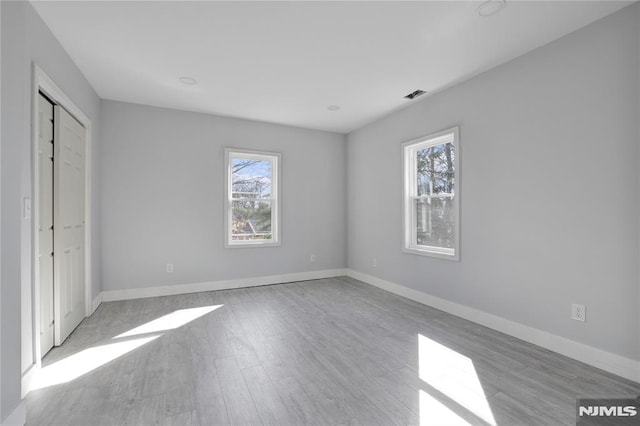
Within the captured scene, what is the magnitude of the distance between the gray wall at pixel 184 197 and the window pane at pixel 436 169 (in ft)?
6.30

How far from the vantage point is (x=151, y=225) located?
166 inches

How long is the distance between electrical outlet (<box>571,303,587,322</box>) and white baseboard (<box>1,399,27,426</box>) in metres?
3.81

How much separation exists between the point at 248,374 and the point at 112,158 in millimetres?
3454

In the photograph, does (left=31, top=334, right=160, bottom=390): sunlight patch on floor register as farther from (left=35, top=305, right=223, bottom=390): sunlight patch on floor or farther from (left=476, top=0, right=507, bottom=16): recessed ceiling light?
(left=476, top=0, right=507, bottom=16): recessed ceiling light

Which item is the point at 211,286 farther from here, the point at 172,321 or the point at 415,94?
the point at 415,94

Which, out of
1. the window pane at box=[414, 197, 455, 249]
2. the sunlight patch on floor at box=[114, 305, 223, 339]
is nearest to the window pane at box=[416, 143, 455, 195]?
the window pane at box=[414, 197, 455, 249]

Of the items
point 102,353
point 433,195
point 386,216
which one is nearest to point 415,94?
point 433,195

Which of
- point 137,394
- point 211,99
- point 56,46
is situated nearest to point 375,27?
point 211,99

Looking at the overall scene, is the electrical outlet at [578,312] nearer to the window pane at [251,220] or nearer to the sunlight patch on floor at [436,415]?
the sunlight patch on floor at [436,415]

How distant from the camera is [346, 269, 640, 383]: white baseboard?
85.8 inches

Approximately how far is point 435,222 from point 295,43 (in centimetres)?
264

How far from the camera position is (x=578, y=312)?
2.45 metres

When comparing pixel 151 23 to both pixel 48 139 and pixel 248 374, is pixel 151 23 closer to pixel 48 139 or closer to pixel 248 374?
pixel 48 139

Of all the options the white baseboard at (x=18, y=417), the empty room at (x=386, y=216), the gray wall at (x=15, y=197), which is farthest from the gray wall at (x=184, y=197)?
the white baseboard at (x=18, y=417)
